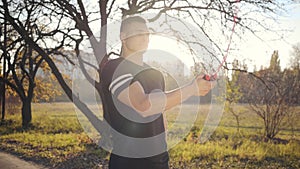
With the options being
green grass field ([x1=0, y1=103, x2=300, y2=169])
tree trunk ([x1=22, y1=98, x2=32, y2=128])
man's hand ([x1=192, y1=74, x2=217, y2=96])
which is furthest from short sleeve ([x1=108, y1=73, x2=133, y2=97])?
tree trunk ([x1=22, y1=98, x2=32, y2=128])

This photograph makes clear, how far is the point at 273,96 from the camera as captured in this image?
12281 mm

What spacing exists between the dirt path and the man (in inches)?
265

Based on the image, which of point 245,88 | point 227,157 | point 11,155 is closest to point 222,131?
point 245,88

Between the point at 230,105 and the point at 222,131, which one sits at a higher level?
the point at 230,105

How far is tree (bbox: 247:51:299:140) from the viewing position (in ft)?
39.7

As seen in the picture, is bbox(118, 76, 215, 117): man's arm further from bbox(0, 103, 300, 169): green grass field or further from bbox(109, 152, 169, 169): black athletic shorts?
bbox(0, 103, 300, 169): green grass field

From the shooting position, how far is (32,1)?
10.7m

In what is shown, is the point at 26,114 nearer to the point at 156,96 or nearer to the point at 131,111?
the point at 131,111

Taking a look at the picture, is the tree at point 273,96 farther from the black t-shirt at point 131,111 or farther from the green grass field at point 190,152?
the black t-shirt at point 131,111

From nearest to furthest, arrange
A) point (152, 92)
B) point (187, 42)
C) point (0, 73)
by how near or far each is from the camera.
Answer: point (152, 92) → point (187, 42) → point (0, 73)

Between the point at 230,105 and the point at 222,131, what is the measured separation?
129 cm

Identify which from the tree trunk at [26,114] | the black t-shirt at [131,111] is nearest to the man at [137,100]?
the black t-shirt at [131,111]

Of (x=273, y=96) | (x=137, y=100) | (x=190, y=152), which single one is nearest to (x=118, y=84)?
(x=137, y=100)

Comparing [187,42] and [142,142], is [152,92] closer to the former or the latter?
[142,142]
